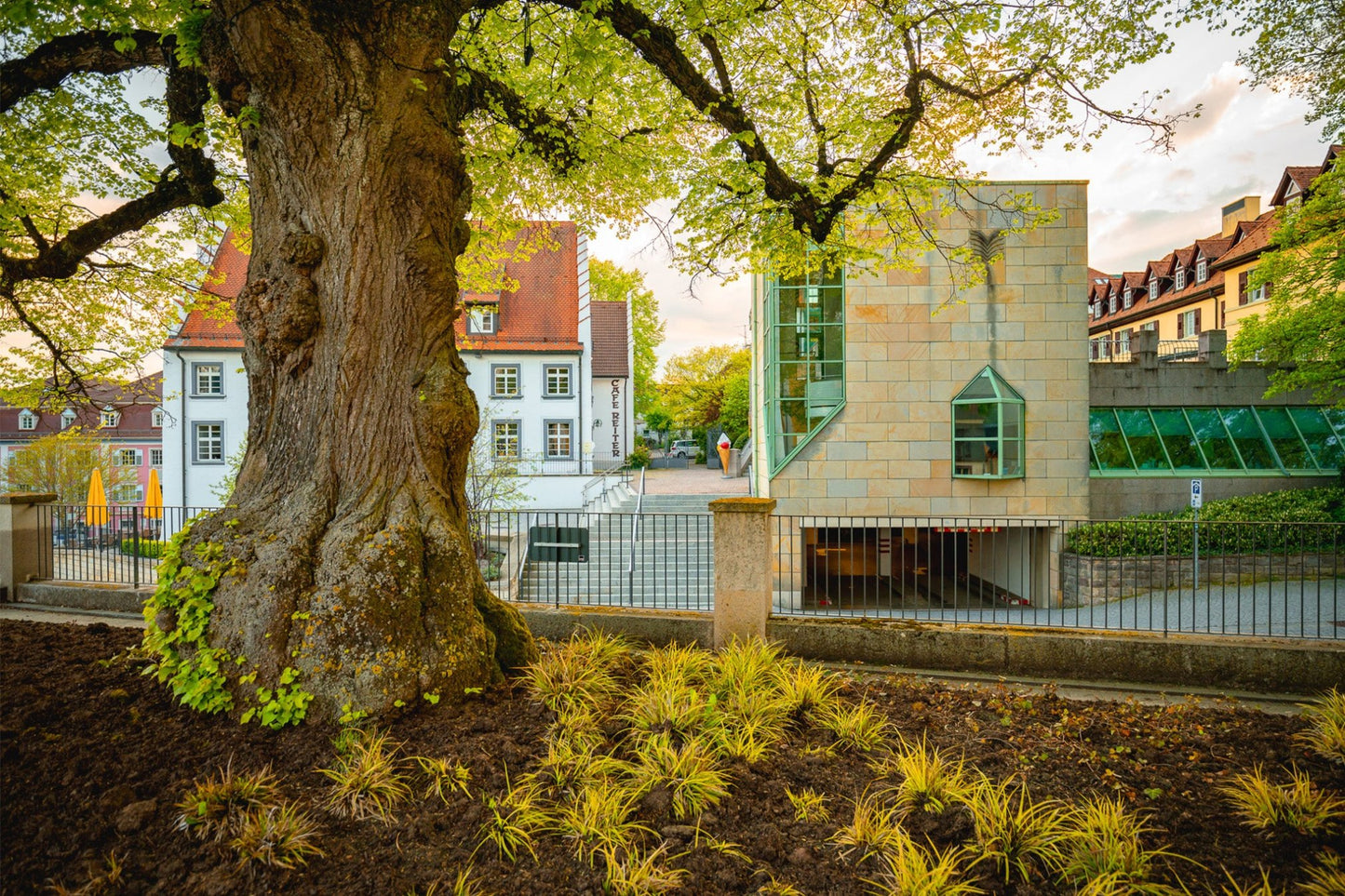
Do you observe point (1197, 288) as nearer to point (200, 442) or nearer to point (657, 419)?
point (657, 419)

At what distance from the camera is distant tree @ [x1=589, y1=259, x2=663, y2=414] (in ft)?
143

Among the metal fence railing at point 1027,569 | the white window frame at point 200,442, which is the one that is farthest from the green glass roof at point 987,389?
the white window frame at point 200,442

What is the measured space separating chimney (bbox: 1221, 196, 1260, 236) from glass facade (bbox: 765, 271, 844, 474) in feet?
113

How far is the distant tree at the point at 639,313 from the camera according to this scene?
43.5 m

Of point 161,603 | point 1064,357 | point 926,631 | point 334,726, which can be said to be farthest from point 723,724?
point 1064,357

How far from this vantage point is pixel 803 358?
1616cm

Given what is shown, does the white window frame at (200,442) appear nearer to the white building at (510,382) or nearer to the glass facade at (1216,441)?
the white building at (510,382)

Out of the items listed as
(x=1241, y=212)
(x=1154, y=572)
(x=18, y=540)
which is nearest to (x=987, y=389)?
(x=1154, y=572)

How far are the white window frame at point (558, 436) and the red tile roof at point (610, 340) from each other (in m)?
9.39

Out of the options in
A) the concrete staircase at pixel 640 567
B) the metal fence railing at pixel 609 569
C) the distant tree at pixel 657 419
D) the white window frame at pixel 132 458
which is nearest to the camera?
the concrete staircase at pixel 640 567

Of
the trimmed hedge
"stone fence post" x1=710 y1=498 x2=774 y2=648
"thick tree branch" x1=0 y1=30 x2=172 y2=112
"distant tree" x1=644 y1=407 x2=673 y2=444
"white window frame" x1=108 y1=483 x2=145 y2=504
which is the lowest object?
"white window frame" x1=108 y1=483 x2=145 y2=504

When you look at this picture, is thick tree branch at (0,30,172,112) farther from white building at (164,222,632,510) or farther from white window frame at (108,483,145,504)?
white window frame at (108,483,145,504)

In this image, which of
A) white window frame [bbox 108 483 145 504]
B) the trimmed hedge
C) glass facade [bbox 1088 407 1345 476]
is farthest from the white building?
glass facade [bbox 1088 407 1345 476]

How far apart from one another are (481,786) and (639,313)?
46431 mm
